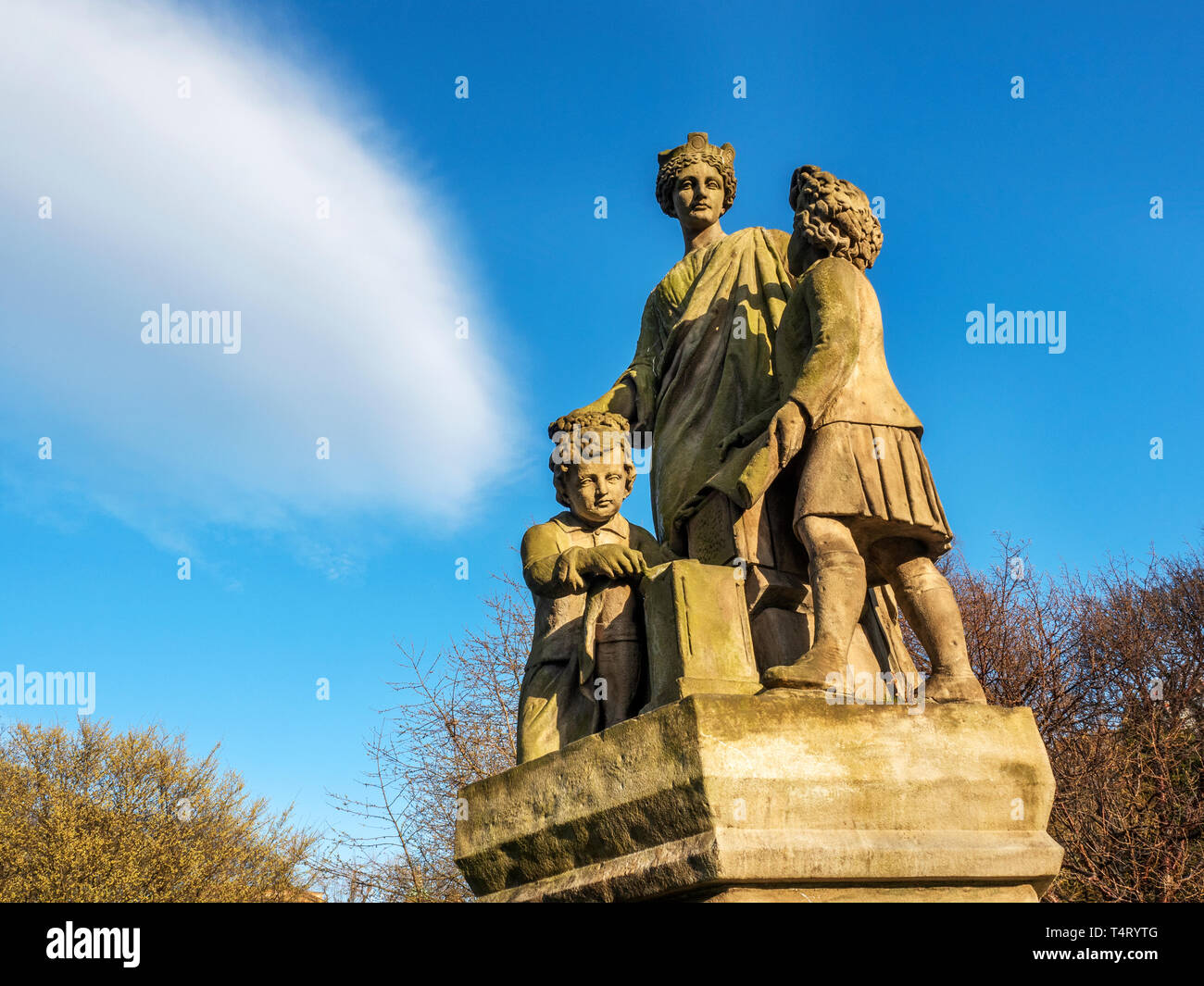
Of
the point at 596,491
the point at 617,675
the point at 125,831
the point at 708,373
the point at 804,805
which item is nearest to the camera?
the point at 804,805

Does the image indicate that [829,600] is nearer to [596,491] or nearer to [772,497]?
[772,497]

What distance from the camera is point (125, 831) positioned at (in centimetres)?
2302

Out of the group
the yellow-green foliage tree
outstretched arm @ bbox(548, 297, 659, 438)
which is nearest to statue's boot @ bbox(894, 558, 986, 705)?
Answer: outstretched arm @ bbox(548, 297, 659, 438)

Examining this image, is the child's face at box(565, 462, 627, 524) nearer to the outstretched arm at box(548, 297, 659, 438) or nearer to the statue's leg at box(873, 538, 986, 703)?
the outstretched arm at box(548, 297, 659, 438)

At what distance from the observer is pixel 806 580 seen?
14.9 feet

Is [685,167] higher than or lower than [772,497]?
higher

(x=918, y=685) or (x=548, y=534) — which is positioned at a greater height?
(x=548, y=534)

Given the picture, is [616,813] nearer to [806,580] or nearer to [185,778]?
[806,580]

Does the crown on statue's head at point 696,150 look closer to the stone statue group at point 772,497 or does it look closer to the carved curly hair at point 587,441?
the stone statue group at point 772,497

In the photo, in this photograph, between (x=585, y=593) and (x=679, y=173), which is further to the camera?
(x=679, y=173)

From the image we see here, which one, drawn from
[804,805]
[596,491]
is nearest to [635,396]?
[596,491]

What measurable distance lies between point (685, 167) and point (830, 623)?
2865 mm
